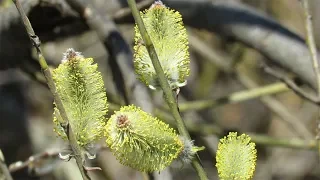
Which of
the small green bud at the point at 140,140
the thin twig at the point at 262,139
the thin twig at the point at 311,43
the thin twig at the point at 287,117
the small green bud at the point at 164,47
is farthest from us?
the thin twig at the point at 287,117

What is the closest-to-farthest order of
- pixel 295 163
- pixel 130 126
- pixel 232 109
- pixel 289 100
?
pixel 130 126, pixel 295 163, pixel 289 100, pixel 232 109

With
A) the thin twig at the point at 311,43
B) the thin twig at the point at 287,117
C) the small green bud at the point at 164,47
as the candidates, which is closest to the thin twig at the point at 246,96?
the thin twig at the point at 287,117

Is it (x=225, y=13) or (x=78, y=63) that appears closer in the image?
(x=78, y=63)

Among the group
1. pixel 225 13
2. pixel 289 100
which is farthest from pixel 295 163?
pixel 225 13

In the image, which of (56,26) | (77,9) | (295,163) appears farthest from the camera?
(295,163)

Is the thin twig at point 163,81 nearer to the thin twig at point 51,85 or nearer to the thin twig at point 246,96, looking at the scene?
the thin twig at point 51,85

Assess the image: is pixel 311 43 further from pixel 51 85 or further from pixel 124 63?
pixel 51 85

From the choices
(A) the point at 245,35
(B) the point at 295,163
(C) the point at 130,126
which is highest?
(B) the point at 295,163

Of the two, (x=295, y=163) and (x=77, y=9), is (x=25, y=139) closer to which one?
(x=77, y=9)
